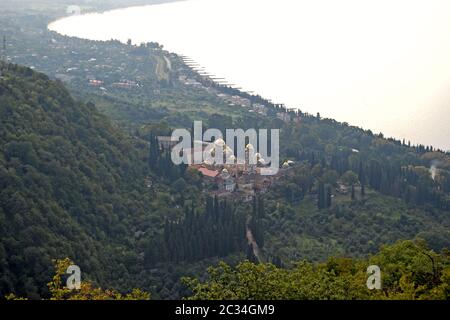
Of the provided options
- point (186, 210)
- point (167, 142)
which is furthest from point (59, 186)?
point (167, 142)

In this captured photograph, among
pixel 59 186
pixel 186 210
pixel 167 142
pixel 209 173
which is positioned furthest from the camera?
pixel 167 142

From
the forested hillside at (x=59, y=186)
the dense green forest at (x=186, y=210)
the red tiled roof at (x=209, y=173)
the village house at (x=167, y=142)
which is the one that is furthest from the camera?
the village house at (x=167, y=142)

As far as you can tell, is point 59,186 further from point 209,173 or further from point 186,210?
point 209,173

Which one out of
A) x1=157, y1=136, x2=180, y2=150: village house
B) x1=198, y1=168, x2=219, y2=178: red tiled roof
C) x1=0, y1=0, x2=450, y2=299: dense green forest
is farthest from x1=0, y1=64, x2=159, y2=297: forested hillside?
x1=198, y1=168, x2=219, y2=178: red tiled roof

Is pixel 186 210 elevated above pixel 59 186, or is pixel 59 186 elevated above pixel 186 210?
pixel 59 186

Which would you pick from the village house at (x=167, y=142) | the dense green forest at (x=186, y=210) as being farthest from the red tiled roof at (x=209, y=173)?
the village house at (x=167, y=142)

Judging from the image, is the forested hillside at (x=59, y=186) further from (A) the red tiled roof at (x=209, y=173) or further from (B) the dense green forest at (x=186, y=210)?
(A) the red tiled roof at (x=209, y=173)

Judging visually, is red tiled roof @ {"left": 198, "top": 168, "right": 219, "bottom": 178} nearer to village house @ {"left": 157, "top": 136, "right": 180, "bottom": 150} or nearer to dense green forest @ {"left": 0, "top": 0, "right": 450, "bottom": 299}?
dense green forest @ {"left": 0, "top": 0, "right": 450, "bottom": 299}

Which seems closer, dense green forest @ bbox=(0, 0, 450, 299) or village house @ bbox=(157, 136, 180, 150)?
dense green forest @ bbox=(0, 0, 450, 299)
